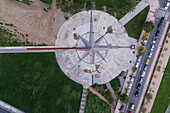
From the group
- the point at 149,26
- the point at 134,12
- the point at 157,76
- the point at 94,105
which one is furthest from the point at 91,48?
the point at 157,76

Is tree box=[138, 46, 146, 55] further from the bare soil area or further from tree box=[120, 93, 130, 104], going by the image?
the bare soil area

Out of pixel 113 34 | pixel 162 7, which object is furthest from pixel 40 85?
pixel 162 7

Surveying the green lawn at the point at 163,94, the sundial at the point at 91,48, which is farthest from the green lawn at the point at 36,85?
the green lawn at the point at 163,94

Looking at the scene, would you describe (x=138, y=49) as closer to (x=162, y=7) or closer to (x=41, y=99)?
(x=162, y=7)

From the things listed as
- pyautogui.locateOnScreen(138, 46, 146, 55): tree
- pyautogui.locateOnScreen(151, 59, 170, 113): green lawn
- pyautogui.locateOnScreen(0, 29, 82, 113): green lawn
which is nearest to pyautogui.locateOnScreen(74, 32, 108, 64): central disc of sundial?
pyautogui.locateOnScreen(0, 29, 82, 113): green lawn

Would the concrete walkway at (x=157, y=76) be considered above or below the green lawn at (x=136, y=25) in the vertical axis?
below

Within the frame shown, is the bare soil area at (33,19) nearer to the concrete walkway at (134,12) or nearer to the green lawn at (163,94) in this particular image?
the concrete walkway at (134,12)
